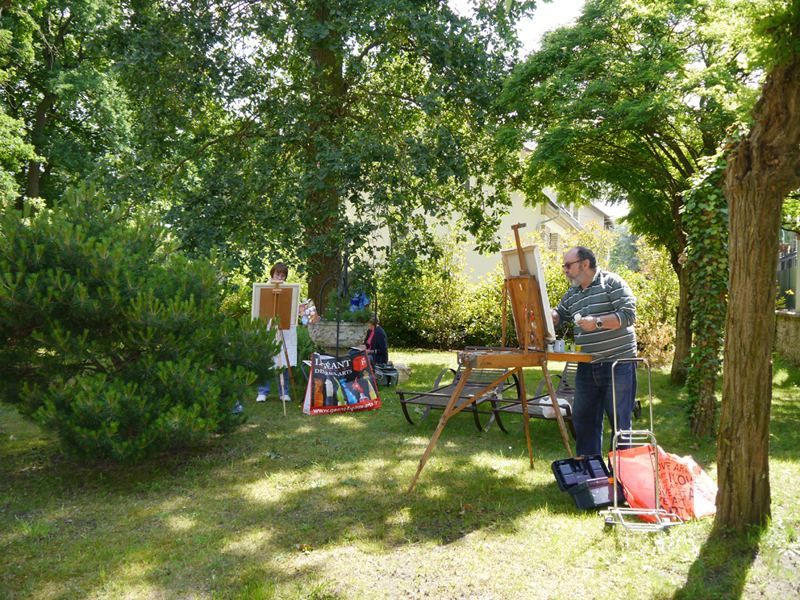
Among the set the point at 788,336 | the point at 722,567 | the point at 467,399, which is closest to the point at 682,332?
the point at 467,399

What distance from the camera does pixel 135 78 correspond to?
11.0 meters

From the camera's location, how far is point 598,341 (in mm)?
4926

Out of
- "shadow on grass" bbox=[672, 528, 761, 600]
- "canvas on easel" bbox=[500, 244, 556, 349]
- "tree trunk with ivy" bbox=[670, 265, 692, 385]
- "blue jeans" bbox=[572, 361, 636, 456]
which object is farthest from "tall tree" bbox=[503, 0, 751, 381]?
"shadow on grass" bbox=[672, 528, 761, 600]

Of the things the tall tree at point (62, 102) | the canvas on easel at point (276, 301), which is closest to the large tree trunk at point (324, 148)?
the canvas on easel at point (276, 301)

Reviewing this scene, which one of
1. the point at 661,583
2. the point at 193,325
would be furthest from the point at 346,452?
the point at 661,583

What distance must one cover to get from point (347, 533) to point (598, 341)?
2506 mm

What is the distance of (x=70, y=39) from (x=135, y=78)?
1121 centimetres

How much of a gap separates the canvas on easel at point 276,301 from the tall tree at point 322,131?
2.11 meters

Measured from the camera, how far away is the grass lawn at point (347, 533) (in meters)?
3.20

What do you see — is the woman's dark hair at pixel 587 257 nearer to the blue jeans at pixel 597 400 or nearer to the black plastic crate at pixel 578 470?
the blue jeans at pixel 597 400

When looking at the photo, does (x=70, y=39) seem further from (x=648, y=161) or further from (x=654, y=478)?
(x=654, y=478)

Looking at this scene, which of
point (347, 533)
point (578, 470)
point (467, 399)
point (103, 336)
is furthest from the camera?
Result: point (467, 399)

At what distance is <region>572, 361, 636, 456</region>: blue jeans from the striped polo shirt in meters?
0.12

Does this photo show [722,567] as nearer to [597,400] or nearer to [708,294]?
[597,400]
